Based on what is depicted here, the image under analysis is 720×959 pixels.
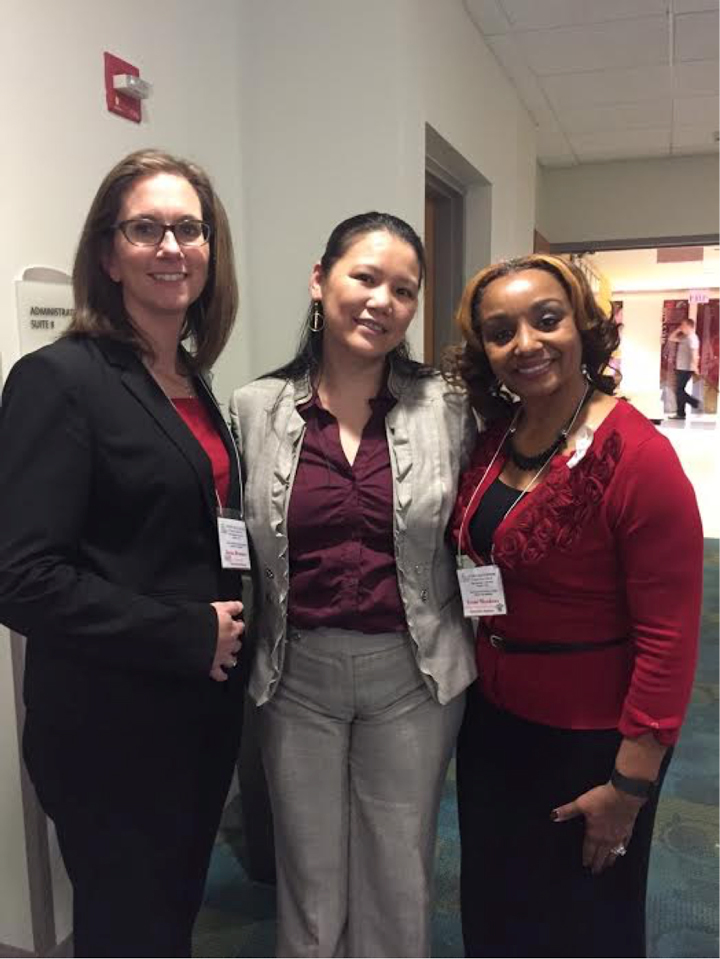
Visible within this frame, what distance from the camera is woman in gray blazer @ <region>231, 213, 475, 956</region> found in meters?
1.39

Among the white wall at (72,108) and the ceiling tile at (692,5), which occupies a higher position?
the ceiling tile at (692,5)

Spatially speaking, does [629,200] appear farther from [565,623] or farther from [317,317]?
[565,623]

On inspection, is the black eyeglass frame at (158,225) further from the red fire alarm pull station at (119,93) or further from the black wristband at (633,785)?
the black wristband at (633,785)

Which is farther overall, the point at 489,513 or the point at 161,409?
the point at 489,513

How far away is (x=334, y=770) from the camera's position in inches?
57.6

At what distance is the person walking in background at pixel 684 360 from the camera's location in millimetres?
14148

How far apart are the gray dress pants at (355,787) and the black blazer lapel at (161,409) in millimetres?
351

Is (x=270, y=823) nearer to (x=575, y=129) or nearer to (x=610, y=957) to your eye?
(x=610, y=957)

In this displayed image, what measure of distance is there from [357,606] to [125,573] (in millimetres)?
414

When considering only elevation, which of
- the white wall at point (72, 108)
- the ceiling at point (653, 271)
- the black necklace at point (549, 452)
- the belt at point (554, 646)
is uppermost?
the ceiling at point (653, 271)

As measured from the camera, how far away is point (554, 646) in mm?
1333

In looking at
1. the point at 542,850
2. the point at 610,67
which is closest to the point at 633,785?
the point at 542,850

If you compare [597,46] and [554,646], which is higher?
[597,46]

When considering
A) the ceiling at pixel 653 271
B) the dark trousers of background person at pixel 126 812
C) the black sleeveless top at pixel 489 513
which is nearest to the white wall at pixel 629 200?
the ceiling at pixel 653 271
